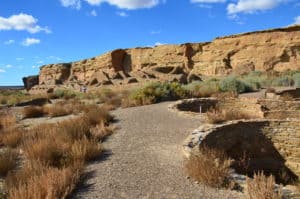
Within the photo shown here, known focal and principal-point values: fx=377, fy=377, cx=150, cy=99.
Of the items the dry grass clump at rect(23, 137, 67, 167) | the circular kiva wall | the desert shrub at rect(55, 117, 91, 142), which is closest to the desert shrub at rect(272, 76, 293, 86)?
the circular kiva wall

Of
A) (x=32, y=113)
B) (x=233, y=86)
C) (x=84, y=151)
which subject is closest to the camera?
(x=84, y=151)

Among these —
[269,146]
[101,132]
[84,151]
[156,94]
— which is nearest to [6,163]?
[84,151]

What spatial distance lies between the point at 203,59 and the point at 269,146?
109ft

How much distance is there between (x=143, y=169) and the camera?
21.2 feet

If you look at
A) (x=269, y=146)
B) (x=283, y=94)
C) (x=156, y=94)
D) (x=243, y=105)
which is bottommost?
(x=269, y=146)

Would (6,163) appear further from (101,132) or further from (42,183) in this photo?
(101,132)

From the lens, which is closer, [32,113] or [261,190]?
[261,190]

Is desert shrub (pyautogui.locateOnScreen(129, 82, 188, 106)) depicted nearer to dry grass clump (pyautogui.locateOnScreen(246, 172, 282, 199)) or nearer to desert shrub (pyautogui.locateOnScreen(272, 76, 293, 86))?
desert shrub (pyautogui.locateOnScreen(272, 76, 293, 86))

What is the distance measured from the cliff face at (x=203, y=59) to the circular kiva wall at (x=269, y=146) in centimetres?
2122

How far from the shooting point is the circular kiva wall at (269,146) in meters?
9.86

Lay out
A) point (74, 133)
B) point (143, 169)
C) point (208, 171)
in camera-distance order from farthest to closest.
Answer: point (74, 133) < point (143, 169) < point (208, 171)

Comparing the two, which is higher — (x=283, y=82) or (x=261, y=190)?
(x=283, y=82)

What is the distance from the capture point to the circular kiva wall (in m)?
9.86

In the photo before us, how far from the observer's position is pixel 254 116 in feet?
44.2
